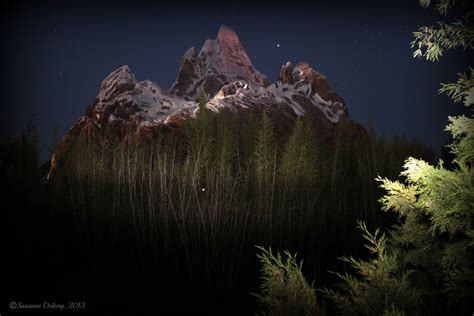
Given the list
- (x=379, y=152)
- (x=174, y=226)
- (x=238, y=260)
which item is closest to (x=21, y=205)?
(x=174, y=226)

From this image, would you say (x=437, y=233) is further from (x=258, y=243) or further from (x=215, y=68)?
(x=215, y=68)

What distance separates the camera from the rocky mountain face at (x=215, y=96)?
18.7 metres

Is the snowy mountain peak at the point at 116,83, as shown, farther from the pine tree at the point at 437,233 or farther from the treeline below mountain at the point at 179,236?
the pine tree at the point at 437,233

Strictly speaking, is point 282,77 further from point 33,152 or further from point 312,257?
point 312,257

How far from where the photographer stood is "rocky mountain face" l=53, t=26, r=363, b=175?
738 inches

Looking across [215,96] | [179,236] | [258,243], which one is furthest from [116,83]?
[258,243]

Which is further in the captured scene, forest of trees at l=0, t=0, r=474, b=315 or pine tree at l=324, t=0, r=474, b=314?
forest of trees at l=0, t=0, r=474, b=315

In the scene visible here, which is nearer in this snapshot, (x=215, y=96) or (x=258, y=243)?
(x=258, y=243)

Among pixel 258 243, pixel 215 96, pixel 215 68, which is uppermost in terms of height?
pixel 215 68

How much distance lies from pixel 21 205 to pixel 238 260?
4.84m

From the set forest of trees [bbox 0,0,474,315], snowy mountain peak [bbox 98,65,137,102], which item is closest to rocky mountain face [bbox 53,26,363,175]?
snowy mountain peak [bbox 98,65,137,102]

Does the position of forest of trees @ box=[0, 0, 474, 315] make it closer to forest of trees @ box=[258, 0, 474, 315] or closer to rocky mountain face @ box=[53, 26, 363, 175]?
forest of trees @ box=[258, 0, 474, 315]

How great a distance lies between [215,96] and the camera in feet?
74.5

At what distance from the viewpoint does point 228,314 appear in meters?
3.12
